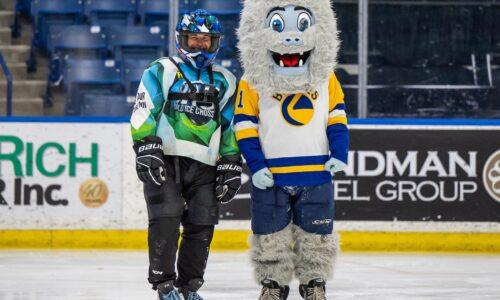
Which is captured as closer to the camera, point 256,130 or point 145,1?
point 256,130

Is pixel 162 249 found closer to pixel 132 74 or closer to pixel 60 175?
pixel 60 175

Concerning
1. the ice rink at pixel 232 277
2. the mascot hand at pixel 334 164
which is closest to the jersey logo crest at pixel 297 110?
the mascot hand at pixel 334 164

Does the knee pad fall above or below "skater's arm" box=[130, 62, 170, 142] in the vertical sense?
below

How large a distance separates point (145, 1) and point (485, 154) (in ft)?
9.34

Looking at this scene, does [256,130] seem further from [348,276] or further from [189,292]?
[348,276]

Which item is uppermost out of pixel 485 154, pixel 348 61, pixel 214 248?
pixel 348 61

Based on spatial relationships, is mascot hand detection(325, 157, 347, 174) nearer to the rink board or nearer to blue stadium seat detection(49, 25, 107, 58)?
the rink board

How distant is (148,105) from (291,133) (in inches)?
26.3

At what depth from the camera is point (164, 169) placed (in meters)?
Result: 5.79

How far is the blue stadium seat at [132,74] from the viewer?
9.73 m

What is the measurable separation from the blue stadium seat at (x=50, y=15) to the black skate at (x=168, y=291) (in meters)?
4.28

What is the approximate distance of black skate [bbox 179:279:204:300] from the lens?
600 cm

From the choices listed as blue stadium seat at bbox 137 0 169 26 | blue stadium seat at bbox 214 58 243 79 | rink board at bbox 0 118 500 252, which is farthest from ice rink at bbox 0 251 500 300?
blue stadium seat at bbox 137 0 169 26

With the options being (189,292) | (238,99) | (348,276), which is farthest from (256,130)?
(348,276)
